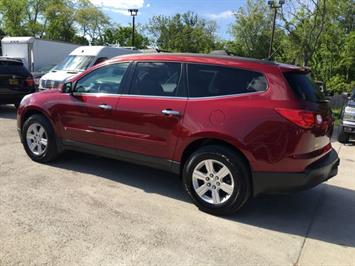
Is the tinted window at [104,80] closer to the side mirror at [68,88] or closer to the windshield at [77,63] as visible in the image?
the side mirror at [68,88]

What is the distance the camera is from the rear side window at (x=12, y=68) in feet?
37.8

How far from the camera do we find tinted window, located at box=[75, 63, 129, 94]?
5645mm

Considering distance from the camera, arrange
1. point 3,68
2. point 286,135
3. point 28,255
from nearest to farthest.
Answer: point 28,255, point 286,135, point 3,68

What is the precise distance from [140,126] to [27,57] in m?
17.1

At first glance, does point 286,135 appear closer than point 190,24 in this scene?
Yes

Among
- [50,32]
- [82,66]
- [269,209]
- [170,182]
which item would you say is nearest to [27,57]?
[82,66]

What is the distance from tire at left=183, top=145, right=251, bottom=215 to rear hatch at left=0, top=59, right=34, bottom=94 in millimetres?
8284

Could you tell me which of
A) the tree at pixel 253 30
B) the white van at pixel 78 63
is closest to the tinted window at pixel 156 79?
the white van at pixel 78 63

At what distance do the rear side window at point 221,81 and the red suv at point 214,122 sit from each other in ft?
0.04

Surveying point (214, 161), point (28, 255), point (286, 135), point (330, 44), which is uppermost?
point (330, 44)

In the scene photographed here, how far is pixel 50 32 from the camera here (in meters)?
51.7

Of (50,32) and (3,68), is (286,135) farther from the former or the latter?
(50,32)

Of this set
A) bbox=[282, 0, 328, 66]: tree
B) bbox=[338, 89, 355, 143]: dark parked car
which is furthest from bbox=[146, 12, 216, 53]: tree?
bbox=[338, 89, 355, 143]: dark parked car

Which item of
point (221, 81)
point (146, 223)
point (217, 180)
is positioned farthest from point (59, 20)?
point (146, 223)
